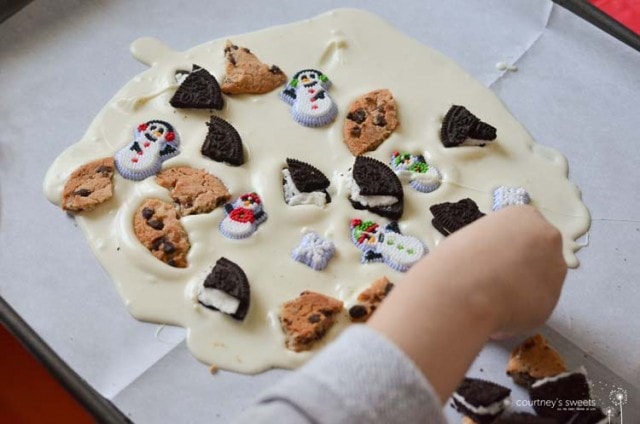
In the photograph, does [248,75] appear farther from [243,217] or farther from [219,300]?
[219,300]

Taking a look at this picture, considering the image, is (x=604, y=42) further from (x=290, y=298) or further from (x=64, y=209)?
(x=64, y=209)

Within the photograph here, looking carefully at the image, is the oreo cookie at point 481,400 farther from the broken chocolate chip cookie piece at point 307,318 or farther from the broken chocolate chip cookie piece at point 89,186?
the broken chocolate chip cookie piece at point 89,186

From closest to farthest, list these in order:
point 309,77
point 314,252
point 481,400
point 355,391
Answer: point 355,391
point 481,400
point 314,252
point 309,77

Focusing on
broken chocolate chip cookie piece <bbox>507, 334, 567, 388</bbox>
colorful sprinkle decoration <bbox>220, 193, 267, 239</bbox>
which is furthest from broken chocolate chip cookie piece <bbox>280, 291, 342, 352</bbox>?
broken chocolate chip cookie piece <bbox>507, 334, 567, 388</bbox>

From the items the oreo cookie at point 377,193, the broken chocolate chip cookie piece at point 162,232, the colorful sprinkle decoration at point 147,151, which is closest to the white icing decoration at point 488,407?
the oreo cookie at point 377,193

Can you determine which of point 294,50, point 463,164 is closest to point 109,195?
point 294,50

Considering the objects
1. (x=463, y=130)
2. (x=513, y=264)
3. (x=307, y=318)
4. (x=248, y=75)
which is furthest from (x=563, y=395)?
(x=248, y=75)

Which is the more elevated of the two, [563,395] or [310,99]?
[310,99]
